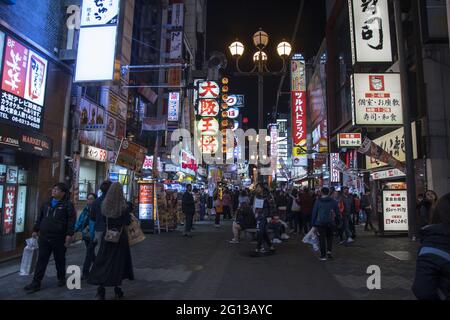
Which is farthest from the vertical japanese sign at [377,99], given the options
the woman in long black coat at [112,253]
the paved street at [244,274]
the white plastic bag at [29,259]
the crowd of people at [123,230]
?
the white plastic bag at [29,259]

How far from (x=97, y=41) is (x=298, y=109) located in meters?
26.6

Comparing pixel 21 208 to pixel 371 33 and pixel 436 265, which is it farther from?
pixel 371 33

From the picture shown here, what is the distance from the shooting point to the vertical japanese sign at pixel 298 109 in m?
36.0

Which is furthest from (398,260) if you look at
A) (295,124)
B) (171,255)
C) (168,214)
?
(295,124)

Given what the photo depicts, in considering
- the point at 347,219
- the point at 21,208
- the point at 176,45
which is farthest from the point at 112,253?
the point at 176,45

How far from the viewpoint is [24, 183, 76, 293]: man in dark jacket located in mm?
7139

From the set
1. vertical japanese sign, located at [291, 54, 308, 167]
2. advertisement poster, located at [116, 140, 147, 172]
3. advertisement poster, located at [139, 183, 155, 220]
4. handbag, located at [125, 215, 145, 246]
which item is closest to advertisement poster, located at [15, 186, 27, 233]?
advertisement poster, located at [116, 140, 147, 172]

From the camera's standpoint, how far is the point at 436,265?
2926 mm

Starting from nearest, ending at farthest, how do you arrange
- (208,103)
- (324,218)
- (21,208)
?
(324,218) < (21,208) < (208,103)

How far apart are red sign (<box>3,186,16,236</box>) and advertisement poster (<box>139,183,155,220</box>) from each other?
5.97m

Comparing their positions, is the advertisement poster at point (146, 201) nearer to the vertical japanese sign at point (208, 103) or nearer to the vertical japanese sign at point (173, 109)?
the vertical japanese sign at point (208, 103)

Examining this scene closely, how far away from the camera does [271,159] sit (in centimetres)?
5278

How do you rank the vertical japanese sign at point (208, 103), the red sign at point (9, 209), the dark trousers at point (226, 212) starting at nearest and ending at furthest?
the red sign at point (9, 209) → the dark trousers at point (226, 212) → the vertical japanese sign at point (208, 103)

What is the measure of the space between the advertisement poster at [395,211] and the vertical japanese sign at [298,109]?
20829 mm
